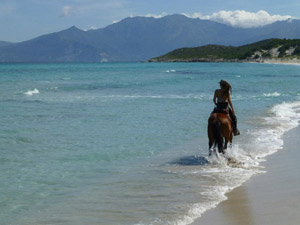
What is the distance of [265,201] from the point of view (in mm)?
8422

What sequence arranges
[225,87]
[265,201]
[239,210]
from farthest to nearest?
1. [225,87]
2. [265,201]
3. [239,210]

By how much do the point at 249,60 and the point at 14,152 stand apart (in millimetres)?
186977

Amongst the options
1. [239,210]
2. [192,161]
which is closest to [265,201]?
[239,210]

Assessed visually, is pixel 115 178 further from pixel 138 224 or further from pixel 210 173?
pixel 138 224

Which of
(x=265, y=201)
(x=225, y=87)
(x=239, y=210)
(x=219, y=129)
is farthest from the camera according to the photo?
(x=225, y=87)

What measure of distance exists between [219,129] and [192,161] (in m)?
1.22

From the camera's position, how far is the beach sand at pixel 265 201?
24.4 ft

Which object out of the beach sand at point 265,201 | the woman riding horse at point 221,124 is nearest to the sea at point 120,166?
the beach sand at point 265,201

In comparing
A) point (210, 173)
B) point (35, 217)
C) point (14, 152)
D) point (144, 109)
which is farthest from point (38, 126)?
point (35, 217)

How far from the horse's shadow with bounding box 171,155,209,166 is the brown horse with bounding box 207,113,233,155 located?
457 millimetres

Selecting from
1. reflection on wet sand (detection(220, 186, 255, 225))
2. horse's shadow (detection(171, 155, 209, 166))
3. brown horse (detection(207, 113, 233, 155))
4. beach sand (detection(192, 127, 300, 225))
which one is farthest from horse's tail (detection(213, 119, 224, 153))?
reflection on wet sand (detection(220, 186, 255, 225))

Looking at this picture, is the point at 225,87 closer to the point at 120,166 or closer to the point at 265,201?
the point at 120,166

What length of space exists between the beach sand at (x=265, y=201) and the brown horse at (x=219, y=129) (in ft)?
4.12

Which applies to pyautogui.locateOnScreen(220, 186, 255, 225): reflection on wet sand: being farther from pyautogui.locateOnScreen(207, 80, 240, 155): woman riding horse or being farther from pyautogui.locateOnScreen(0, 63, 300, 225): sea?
pyautogui.locateOnScreen(207, 80, 240, 155): woman riding horse
